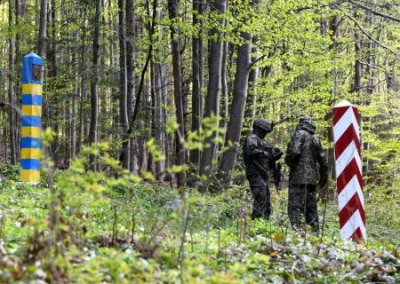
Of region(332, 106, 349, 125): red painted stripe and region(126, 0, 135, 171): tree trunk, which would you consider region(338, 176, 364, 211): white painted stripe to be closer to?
region(332, 106, 349, 125): red painted stripe

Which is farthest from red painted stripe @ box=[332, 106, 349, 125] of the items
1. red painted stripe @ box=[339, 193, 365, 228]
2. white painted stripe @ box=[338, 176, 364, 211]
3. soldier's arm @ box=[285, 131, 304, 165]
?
soldier's arm @ box=[285, 131, 304, 165]

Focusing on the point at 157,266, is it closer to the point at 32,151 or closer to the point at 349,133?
the point at 349,133

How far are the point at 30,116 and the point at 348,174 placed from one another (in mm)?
5280

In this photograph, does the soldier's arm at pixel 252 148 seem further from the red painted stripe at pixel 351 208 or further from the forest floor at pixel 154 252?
the red painted stripe at pixel 351 208

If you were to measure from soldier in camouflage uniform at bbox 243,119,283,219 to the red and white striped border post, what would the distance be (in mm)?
3065

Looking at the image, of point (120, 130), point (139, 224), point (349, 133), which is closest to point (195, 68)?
point (120, 130)

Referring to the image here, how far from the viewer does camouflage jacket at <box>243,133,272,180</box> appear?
9852 millimetres

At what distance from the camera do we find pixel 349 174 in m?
6.73

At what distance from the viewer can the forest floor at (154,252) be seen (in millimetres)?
3061

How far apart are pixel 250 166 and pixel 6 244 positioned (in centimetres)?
670

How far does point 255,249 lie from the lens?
500 cm

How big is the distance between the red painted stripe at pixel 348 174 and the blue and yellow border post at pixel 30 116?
4.93m

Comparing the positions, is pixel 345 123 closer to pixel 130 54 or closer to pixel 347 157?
pixel 347 157

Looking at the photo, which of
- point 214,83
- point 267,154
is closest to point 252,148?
point 267,154
